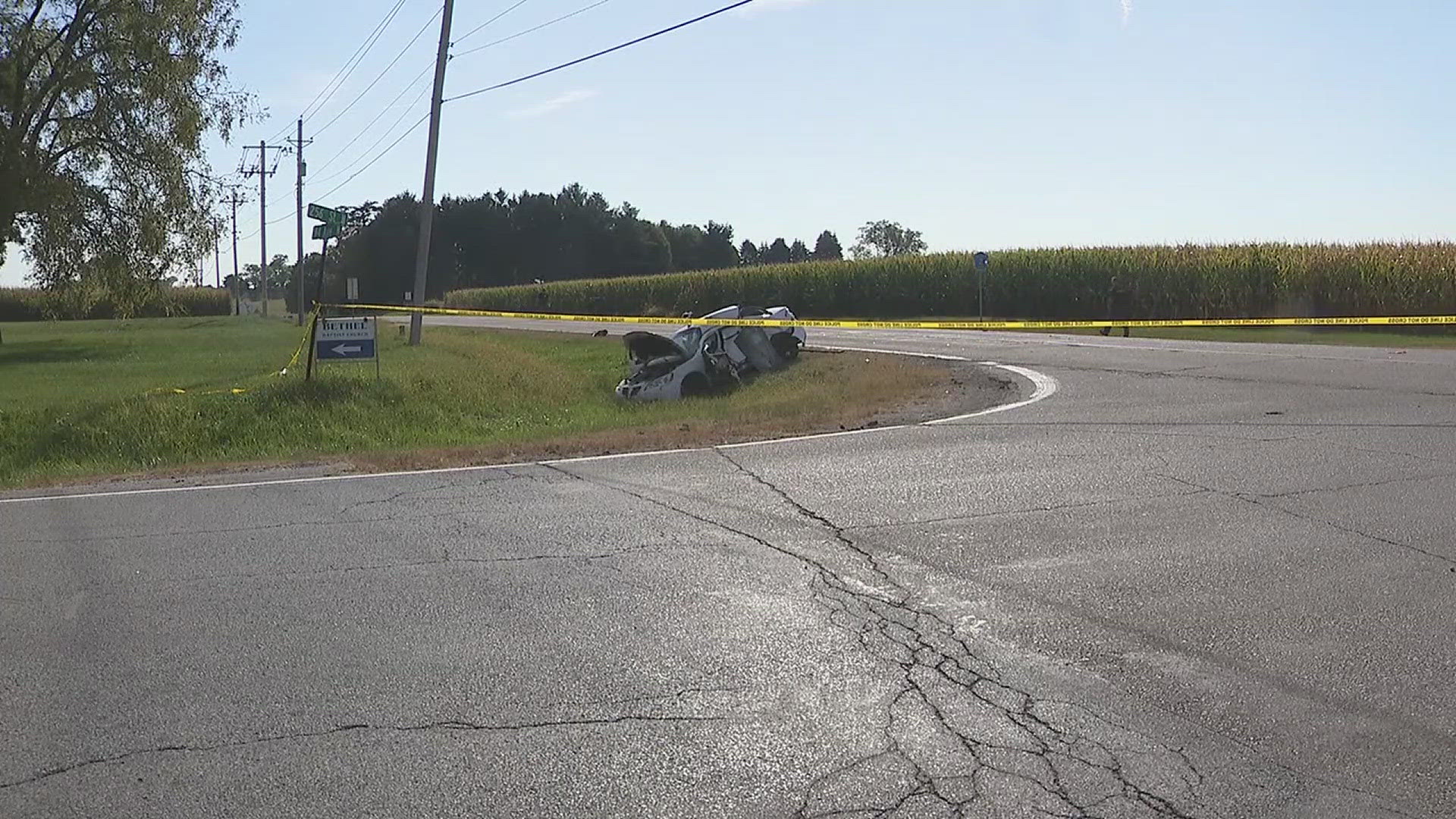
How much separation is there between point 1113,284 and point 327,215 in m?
34.4

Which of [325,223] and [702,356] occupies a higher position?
[325,223]

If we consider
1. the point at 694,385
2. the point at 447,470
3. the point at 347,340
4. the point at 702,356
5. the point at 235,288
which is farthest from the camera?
the point at 235,288

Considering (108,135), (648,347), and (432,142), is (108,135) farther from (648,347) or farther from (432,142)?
(648,347)

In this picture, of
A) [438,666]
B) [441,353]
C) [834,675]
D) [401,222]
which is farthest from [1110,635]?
[401,222]

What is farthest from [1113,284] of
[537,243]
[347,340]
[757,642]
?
[537,243]

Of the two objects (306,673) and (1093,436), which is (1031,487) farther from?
(306,673)

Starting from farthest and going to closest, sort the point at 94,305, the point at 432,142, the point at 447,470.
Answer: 1. the point at 94,305
2. the point at 432,142
3. the point at 447,470

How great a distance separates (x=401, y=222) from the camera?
115m

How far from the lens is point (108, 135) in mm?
35500

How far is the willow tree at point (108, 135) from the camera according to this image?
3431 cm

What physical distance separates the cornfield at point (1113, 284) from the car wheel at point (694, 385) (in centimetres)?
2599

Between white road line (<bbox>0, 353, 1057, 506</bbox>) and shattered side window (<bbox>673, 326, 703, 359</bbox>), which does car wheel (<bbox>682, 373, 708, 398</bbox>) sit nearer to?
shattered side window (<bbox>673, 326, 703, 359</bbox>)

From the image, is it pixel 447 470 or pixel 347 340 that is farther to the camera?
pixel 347 340

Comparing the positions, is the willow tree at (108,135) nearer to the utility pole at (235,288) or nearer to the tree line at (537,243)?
the utility pole at (235,288)
